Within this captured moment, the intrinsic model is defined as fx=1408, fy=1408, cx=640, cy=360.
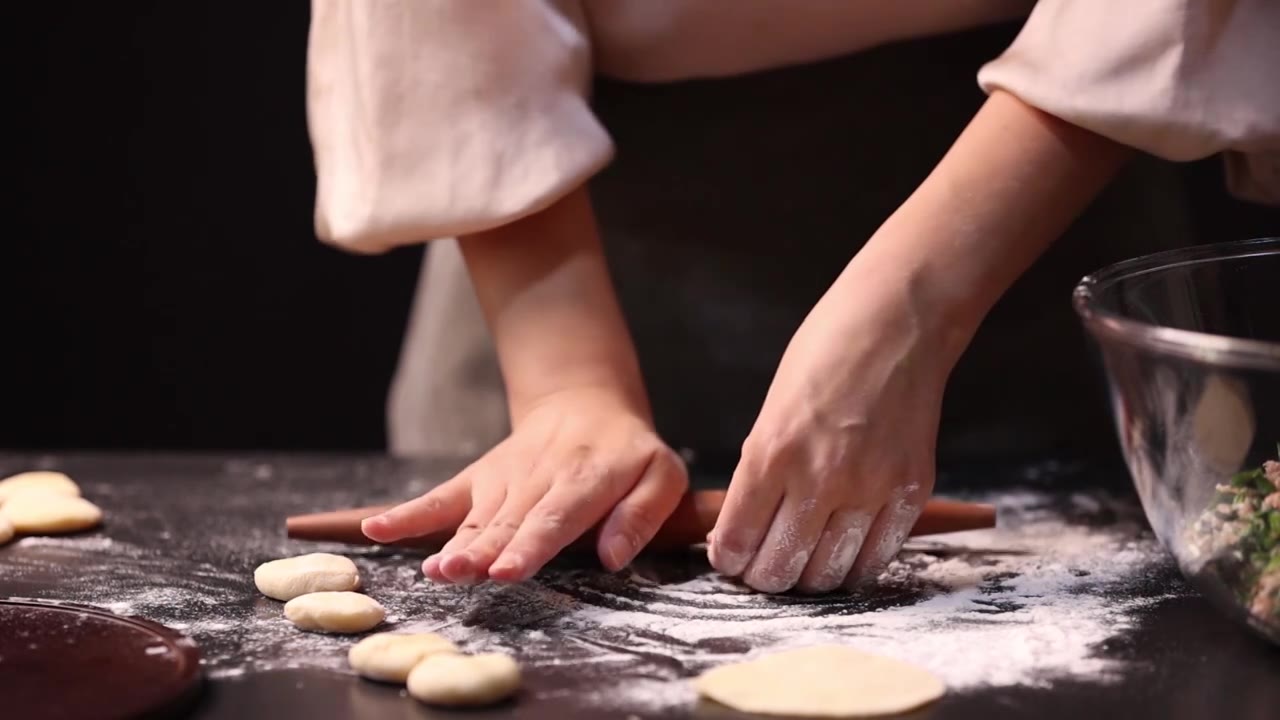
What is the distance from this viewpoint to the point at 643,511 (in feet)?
2.63

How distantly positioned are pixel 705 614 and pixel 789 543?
0.06m

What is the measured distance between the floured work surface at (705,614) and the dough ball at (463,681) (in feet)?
0.05

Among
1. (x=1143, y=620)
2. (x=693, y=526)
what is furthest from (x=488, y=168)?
(x=1143, y=620)

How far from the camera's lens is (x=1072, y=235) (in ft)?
3.61

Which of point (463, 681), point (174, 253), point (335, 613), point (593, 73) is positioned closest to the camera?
point (463, 681)

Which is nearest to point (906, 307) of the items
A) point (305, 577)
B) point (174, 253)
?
point (305, 577)

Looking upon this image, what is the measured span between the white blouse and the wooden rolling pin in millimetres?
193

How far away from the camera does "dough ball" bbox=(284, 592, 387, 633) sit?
703 mm

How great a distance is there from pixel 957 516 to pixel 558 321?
28 cm

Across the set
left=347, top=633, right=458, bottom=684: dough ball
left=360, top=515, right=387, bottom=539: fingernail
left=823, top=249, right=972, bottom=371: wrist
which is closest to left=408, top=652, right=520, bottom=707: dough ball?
left=347, top=633, right=458, bottom=684: dough ball

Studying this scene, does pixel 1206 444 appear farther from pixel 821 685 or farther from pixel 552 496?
pixel 552 496

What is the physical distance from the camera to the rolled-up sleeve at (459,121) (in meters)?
0.91

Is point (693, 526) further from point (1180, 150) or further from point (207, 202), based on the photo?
point (207, 202)

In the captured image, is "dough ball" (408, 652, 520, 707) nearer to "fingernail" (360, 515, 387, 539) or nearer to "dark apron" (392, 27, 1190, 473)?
"fingernail" (360, 515, 387, 539)
